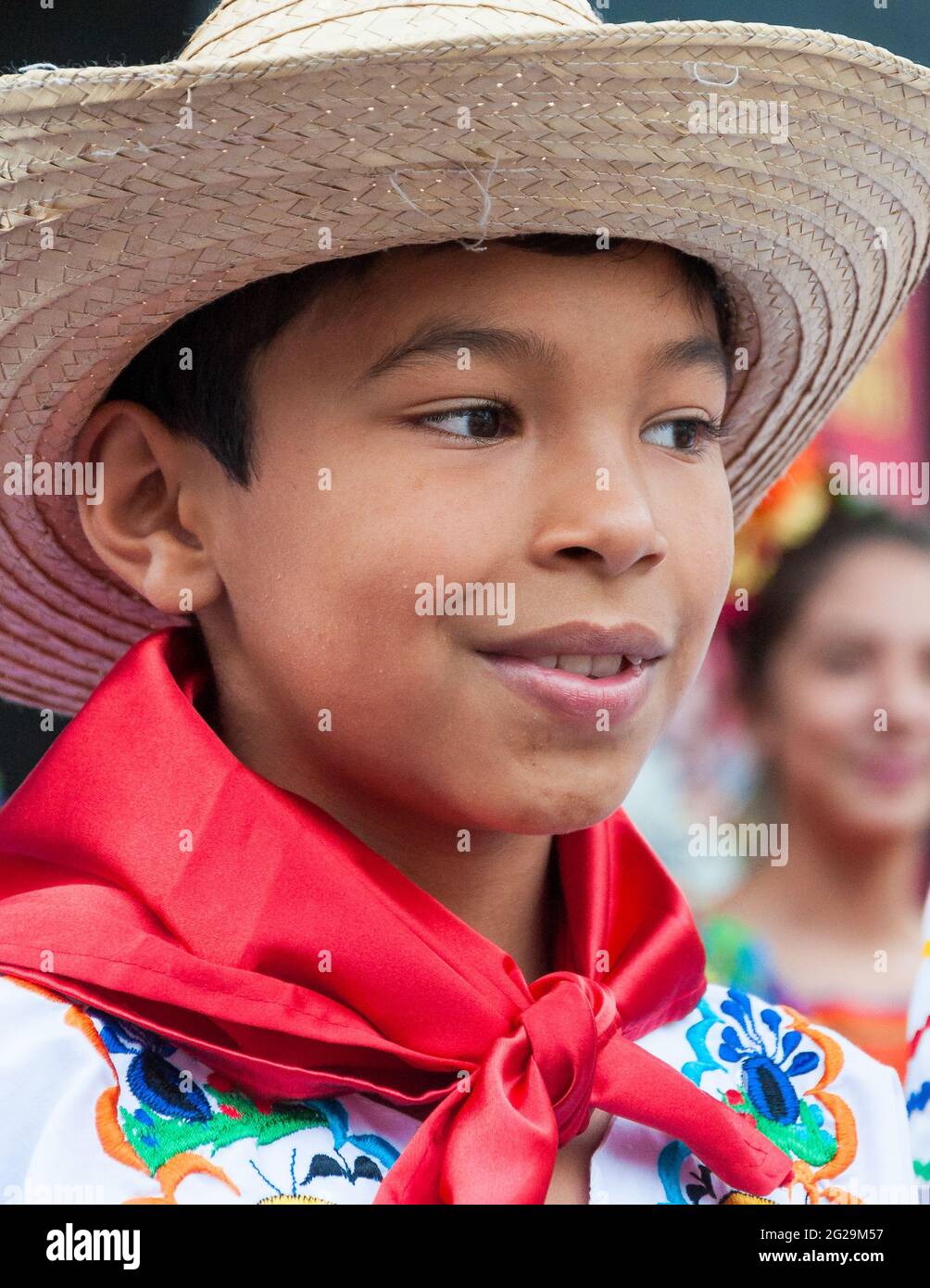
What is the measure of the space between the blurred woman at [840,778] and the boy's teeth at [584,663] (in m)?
2.32

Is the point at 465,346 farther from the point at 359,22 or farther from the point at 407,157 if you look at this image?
the point at 359,22

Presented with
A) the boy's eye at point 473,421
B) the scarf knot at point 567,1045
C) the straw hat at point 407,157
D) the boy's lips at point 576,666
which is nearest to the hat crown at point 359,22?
the straw hat at point 407,157

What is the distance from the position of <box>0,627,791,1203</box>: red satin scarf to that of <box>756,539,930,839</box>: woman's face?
229 cm

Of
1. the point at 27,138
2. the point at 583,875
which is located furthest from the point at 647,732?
the point at 27,138

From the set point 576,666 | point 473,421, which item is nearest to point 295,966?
point 576,666

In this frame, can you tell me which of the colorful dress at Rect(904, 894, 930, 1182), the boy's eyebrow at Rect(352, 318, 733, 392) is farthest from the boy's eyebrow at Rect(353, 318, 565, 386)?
the colorful dress at Rect(904, 894, 930, 1182)

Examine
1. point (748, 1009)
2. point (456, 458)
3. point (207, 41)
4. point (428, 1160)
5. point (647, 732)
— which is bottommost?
point (428, 1160)

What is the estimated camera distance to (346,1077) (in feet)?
4.20

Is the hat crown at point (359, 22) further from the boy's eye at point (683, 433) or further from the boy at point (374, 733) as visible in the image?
the boy's eye at point (683, 433)

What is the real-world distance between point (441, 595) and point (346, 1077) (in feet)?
1.20

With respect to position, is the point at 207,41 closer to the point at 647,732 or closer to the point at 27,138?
the point at 27,138

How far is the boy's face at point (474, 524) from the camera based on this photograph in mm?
1260

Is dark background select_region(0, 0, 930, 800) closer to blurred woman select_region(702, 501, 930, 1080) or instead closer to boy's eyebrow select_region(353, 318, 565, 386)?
blurred woman select_region(702, 501, 930, 1080)

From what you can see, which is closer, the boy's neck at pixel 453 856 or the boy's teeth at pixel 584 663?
the boy's teeth at pixel 584 663
